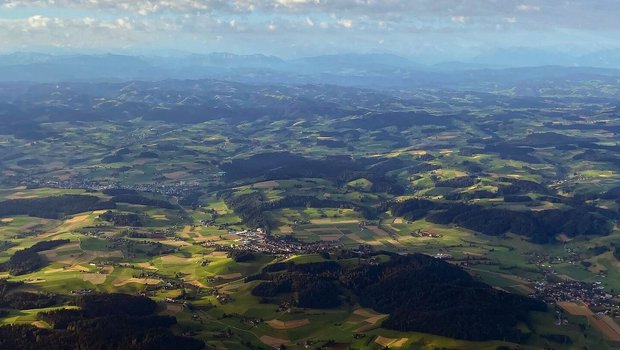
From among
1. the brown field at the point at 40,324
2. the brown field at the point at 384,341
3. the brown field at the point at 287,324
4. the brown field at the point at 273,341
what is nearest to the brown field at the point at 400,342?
the brown field at the point at 384,341

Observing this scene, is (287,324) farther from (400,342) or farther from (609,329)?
(609,329)

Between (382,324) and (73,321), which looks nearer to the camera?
(73,321)

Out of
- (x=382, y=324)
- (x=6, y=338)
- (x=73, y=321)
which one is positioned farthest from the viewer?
(x=382, y=324)

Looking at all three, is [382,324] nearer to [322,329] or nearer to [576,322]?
[322,329]

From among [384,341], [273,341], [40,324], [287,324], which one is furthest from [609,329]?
[40,324]

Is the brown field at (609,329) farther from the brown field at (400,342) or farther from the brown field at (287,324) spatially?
the brown field at (287,324)

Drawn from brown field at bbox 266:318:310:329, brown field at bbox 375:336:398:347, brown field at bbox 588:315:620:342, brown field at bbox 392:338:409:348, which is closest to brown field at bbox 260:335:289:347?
brown field at bbox 266:318:310:329

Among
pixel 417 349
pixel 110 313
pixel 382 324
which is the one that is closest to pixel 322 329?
pixel 382 324
